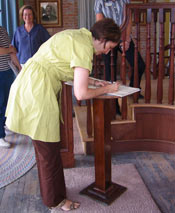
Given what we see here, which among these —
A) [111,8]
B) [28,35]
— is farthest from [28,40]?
[111,8]

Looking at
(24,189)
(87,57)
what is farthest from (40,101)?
(24,189)

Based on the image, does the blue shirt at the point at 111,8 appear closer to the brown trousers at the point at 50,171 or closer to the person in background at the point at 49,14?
the brown trousers at the point at 50,171

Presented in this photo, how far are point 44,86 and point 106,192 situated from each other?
3.15 ft

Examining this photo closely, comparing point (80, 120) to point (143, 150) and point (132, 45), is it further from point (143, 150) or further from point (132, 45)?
point (132, 45)

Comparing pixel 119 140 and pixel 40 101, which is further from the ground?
pixel 40 101

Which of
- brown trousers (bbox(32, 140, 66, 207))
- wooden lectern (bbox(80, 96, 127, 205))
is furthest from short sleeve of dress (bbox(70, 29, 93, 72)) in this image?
brown trousers (bbox(32, 140, 66, 207))

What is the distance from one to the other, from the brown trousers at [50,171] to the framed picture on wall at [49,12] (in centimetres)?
658

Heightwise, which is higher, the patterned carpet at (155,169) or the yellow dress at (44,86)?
the yellow dress at (44,86)

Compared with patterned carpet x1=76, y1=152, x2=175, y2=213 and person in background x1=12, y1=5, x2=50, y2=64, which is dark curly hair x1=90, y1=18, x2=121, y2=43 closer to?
patterned carpet x1=76, y1=152, x2=175, y2=213

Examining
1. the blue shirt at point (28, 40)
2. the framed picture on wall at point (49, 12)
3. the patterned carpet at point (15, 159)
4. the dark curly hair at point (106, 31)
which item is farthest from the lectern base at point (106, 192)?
the framed picture on wall at point (49, 12)

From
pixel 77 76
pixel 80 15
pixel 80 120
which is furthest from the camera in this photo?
pixel 80 15

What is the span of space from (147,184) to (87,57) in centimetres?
126

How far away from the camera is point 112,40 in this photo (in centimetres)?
169

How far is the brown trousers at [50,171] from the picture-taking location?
1802 mm
